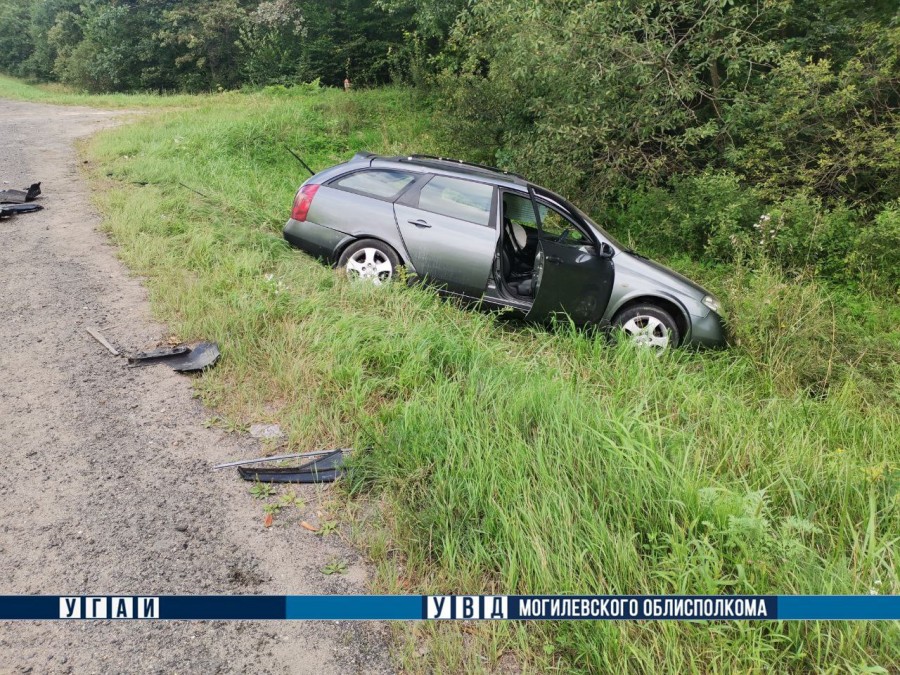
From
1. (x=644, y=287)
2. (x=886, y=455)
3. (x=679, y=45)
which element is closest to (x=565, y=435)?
(x=886, y=455)

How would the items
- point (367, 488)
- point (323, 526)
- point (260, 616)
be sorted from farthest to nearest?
point (367, 488) < point (323, 526) < point (260, 616)

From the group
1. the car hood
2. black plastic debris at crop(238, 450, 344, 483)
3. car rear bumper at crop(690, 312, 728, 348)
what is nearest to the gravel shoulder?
black plastic debris at crop(238, 450, 344, 483)

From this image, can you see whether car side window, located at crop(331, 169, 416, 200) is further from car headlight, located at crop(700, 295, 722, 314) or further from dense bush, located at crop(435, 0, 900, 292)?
dense bush, located at crop(435, 0, 900, 292)

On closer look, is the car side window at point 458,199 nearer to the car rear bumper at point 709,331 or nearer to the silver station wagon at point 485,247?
the silver station wagon at point 485,247

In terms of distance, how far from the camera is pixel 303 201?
695 centimetres

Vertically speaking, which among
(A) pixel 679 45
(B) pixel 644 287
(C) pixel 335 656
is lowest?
(C) pixel 335 656

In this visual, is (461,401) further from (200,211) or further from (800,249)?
(800,249)

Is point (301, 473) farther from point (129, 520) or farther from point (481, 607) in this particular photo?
point (481, 607)

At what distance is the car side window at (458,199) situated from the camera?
6.52 metres

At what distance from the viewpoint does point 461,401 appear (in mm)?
3979

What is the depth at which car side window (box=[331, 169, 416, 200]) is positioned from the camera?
6.76 meters

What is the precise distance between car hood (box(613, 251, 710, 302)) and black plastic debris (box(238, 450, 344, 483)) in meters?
3.77

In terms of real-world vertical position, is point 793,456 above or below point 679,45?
below

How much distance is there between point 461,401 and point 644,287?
304 cm
